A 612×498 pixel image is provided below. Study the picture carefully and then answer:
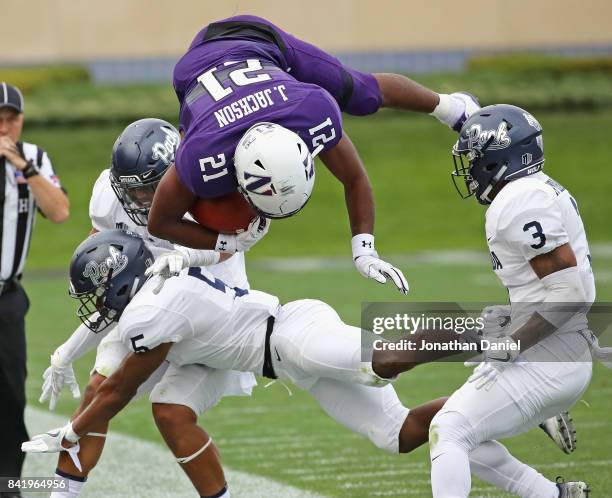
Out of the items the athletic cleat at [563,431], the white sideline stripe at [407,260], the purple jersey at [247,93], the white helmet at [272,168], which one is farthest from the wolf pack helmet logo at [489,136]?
the white sideline stripe at [407,260]

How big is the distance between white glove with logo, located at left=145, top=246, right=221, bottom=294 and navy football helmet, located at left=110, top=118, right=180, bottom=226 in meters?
0.38

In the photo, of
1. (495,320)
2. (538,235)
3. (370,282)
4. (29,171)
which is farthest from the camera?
(370,282)

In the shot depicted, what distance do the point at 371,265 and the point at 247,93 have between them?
822 millimetres

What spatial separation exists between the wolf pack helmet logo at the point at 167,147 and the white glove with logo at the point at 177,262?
0.45 meters

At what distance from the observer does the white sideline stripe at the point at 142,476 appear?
530 cm

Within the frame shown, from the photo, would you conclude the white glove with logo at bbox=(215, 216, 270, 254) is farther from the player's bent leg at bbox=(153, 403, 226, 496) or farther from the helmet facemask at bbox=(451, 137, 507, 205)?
the helmet facemask at bbox=(451, 137, 507, 205)

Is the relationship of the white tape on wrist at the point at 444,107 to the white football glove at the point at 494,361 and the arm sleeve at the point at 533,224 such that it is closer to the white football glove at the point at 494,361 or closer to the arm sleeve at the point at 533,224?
the arm sleeve at the point at 533,224

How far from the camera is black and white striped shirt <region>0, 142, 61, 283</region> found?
562 cm

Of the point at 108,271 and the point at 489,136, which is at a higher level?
the point at 489,136

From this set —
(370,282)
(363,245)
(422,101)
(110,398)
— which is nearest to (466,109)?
(422,101)

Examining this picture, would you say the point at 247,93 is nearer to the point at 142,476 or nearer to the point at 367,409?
the point at 367,409

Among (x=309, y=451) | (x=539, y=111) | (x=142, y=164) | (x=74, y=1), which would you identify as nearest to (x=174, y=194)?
(x=142, y=164)

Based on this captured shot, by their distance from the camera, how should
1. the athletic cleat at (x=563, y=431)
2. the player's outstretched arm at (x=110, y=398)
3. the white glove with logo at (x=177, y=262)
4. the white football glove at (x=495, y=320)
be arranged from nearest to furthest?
the white football glove at (x=495, y=320) → the white glove with logo at (x=177, y=262) → the player's outstretched arm at (x=110, y=398) → the athletic cleat at (x=563, y=431)

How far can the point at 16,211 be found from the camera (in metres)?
5.76
